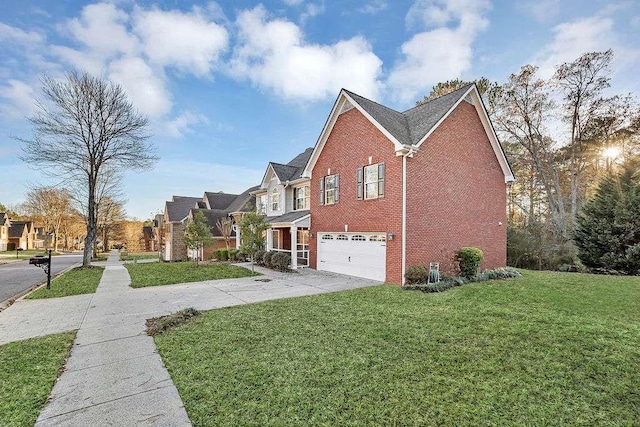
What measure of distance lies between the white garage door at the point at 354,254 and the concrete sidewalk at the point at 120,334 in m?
0.84

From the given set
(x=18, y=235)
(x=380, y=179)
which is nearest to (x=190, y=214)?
(x=380, y=179)

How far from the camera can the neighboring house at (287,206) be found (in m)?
18.3

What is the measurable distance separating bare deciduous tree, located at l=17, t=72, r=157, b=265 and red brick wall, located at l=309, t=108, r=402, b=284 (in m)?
12.6

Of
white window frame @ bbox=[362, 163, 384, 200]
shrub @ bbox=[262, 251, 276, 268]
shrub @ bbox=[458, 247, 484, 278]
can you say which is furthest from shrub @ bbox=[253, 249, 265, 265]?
shrub @ bbox=[458, 247, 484, 278]

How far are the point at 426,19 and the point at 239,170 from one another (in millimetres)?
23206

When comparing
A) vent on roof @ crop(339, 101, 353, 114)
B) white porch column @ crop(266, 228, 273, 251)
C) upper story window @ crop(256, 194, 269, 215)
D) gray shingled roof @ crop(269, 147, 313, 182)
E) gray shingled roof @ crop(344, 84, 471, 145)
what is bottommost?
white porch column @ crop(266, 228, 273, 251)

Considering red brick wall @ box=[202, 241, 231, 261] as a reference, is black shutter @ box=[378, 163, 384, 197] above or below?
above

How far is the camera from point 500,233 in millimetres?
15633

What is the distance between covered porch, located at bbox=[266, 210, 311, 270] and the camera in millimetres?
16969

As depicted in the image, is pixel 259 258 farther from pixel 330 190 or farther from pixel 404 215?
pixel 404 215

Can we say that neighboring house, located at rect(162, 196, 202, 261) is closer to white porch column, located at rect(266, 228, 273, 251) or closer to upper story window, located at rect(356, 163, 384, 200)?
white porch column, located at rect(266, 228, 273, 251)

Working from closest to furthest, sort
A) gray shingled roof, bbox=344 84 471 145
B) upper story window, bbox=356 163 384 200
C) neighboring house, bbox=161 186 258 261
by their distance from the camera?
gray shingled roof, bbox=344 84 471 145, upper story window, bbox=356 163 384 200, neighboring house, bbox=161 186 258 261

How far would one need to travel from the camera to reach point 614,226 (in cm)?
1476

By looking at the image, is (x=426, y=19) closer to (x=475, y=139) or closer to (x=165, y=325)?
(x=475, y=139)
